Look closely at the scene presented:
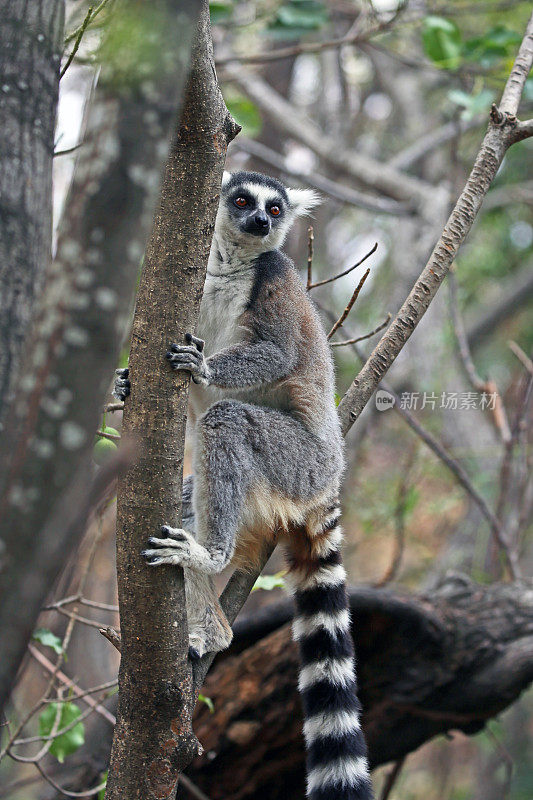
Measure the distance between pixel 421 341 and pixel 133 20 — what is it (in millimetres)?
8149

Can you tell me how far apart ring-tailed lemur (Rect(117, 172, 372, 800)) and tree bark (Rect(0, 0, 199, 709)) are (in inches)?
46.1

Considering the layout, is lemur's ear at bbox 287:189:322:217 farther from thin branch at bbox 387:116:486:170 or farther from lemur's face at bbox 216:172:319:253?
thin branch at bbox 387:116:486:170

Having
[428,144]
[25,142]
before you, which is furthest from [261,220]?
[428,144]

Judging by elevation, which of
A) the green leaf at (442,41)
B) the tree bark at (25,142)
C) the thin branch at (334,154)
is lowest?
the tree bark at (25,142)

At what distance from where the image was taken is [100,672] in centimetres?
827

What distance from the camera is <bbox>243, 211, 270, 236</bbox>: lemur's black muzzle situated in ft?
14.6

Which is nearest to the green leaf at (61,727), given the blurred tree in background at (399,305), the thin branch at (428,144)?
the blurred tree in background at (399,305)

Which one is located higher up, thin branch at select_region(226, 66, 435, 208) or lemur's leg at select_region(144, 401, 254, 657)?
thin branch at select_region(226, 66, 435, 208)

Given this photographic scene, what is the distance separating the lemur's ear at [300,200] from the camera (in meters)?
5.18

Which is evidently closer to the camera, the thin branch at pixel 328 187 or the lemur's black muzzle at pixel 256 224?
the lemur's black muzzle at pixel 256 224

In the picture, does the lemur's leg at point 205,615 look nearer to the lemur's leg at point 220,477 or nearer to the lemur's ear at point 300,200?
the lemur's leg at point 220,477

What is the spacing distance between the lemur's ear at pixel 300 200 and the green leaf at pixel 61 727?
11.4 feet

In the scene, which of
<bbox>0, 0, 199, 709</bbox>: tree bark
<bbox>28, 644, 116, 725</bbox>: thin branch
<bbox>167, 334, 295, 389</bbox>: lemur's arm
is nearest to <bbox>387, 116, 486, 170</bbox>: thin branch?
<bbox>167, 334, 295, 389</bbox>: lemur's arm

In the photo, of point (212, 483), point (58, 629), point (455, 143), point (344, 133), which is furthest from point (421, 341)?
point (212, 483)
